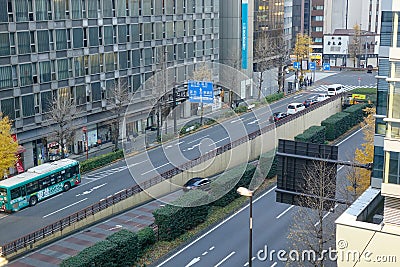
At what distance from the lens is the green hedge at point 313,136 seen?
142ft

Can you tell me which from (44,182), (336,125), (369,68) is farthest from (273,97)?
(44,182)

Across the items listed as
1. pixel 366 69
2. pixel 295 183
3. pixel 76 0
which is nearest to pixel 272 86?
pixel 366 69

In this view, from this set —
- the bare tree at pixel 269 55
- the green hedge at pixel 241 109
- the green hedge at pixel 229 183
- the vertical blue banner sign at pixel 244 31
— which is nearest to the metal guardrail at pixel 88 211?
the green hedge at pixel 229 183

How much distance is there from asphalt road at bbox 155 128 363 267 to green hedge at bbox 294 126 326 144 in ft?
28.1

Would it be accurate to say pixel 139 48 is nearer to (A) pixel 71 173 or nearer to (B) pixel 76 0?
(B) pixel 76 0

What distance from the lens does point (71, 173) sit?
3947 cm

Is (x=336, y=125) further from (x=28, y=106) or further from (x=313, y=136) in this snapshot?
(x=28, y=106)

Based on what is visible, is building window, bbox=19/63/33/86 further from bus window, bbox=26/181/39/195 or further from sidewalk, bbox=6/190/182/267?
sidewalk, bbox=6/190/182/267

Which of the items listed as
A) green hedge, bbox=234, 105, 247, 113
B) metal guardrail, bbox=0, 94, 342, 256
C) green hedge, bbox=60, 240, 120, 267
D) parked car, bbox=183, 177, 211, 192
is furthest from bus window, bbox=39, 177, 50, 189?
green hedge, bbox=234, 105, 247, 113

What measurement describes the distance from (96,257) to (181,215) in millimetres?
7276

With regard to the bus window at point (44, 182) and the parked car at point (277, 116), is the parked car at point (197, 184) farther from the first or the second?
the parked car at point (277, 116)

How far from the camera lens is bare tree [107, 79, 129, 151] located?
49031 millimetres

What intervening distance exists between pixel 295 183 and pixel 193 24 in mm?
43227

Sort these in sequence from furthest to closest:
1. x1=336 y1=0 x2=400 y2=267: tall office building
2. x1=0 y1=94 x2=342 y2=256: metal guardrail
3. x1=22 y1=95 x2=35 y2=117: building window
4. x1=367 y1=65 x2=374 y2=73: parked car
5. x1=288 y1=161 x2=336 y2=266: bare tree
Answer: x1=367 y1=65 x2=374 y2=73: parked car
x1=22 y1=95 x2=35 y2=117: building window
x1=0 y1=94 x2=342 y2=256: metal guardrail
x1=288 y1=161 x2=336 y2=266: bare tree
x1=336 y1=0 x2=400 y2=267: tall office building
